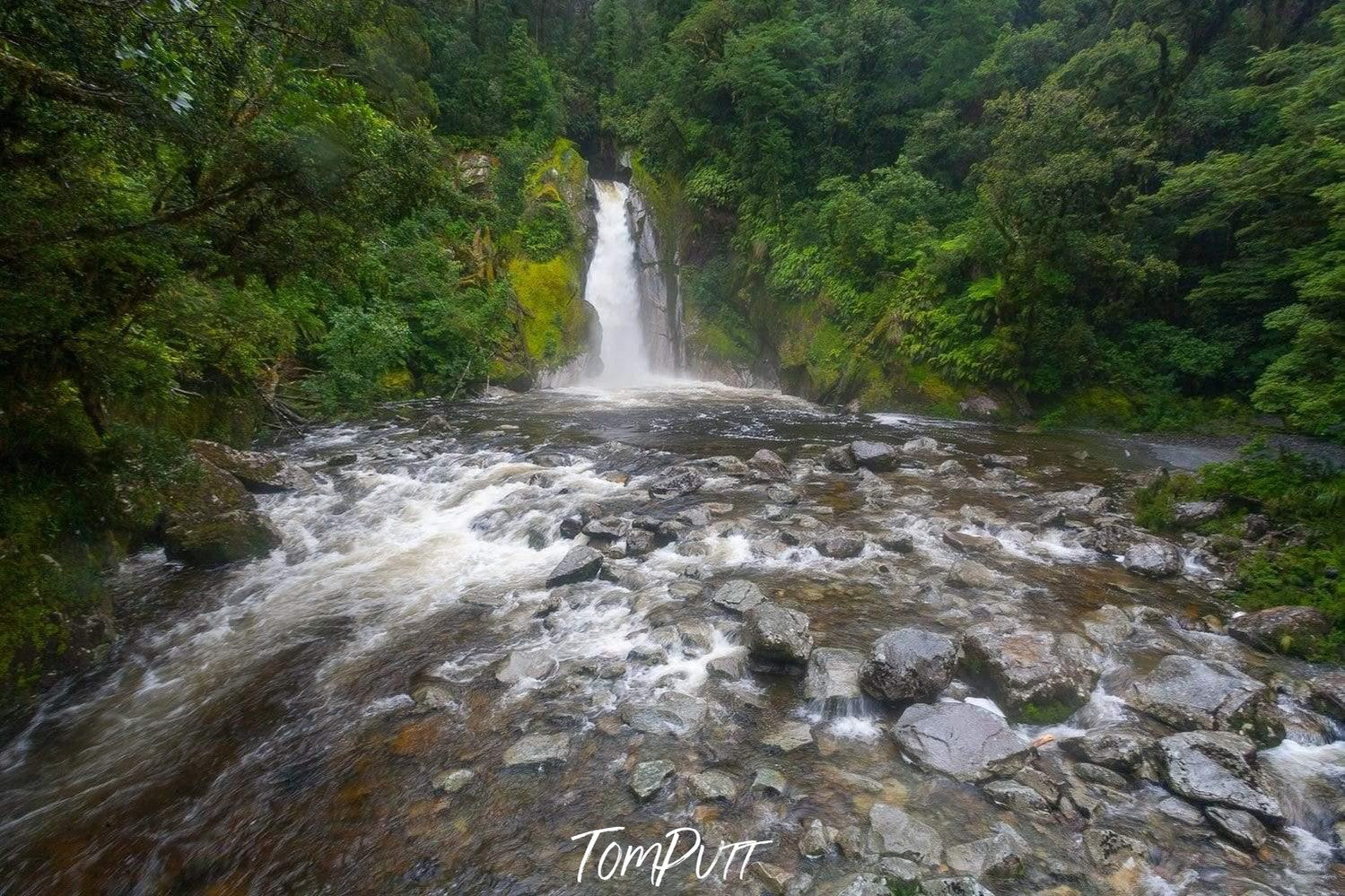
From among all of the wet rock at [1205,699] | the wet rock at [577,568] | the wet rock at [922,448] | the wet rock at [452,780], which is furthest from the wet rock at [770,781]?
the wet rock at [922,448]

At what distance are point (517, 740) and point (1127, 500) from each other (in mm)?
9164

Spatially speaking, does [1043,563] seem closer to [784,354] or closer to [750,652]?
[750,652]

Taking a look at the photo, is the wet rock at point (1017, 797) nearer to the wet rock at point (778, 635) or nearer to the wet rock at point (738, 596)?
the wet rock at point (778, 635)

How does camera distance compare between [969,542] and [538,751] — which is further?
[969,542]

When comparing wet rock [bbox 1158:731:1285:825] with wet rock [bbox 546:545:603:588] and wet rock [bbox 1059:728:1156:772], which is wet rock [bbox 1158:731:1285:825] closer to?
wet rock [bbox 1059:728:1156:772]

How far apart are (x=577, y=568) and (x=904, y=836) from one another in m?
4.03

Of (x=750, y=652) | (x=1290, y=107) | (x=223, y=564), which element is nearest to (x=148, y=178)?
(x=223, y=564)

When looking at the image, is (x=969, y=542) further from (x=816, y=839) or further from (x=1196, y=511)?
(x=816, y=839)

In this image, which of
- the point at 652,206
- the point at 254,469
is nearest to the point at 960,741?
the point at 254,469

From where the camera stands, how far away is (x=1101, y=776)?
3.64m

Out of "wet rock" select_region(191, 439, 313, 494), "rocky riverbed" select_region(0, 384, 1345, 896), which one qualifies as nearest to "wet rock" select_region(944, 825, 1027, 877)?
"rocky riverbed" select_region(0, 384, 1345, 896)

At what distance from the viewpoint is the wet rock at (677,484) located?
9.27m

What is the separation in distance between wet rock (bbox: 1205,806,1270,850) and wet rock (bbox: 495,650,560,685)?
440 cm

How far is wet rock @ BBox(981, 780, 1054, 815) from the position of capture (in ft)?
11.3
